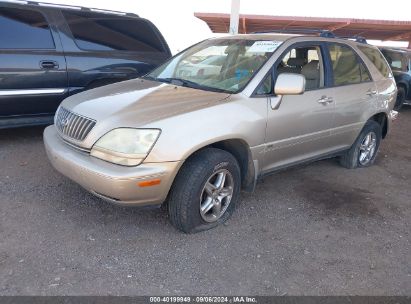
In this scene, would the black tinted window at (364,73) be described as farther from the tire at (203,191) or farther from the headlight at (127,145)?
the headlight at (127,145)

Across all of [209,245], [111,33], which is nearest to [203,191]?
[209,245]

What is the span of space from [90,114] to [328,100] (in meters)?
2.51

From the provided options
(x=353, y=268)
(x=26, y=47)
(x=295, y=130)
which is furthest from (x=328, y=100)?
(x=26, y=47)

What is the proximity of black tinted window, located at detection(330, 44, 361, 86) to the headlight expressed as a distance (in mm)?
2536

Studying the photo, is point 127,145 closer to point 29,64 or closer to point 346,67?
point 29,64

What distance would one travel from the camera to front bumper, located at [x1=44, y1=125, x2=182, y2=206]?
9.46ft

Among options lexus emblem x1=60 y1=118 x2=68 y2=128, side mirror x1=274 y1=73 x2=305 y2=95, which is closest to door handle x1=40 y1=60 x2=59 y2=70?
lexus emblem x1=60 y1=118 x2=68 y2=128

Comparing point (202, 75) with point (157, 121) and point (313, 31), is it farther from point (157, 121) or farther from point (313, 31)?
point (313, 31)

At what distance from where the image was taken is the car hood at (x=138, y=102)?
10.2ft

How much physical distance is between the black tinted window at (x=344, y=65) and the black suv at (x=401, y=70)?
6924 mm

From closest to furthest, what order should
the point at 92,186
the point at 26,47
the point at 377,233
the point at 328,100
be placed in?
1. the point at 92,186
2. the point at 377,233
3. the point at 328,100
4. the point at 26,47

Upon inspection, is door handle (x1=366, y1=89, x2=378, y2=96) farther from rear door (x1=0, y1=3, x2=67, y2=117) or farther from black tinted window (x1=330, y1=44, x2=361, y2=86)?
rear door (x1=0, y1=3, x2=67, y2=117)

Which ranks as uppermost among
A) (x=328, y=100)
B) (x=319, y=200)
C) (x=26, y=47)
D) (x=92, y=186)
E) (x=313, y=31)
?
(x=313, y=31)

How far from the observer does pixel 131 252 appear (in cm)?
309
